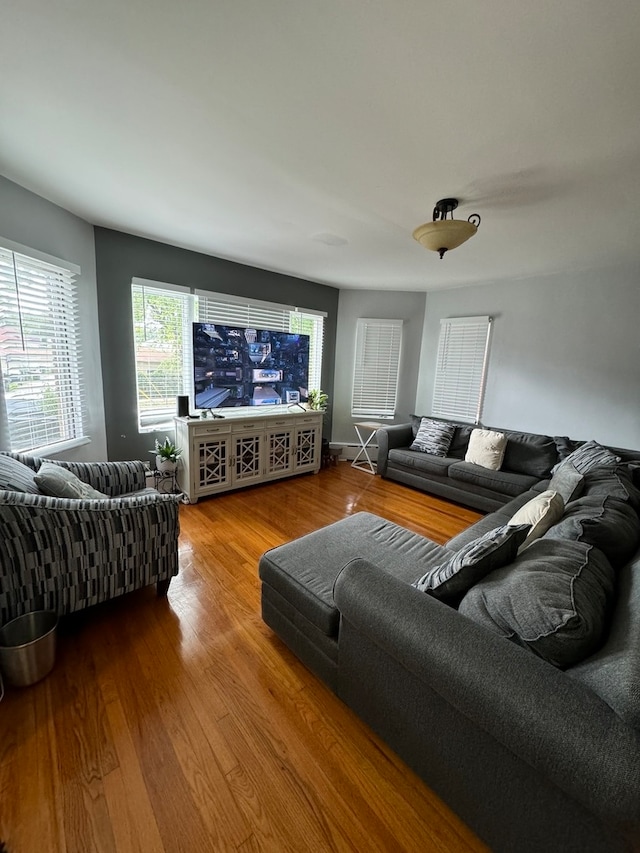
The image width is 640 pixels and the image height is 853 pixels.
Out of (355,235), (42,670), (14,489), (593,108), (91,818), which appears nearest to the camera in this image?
(91,818)

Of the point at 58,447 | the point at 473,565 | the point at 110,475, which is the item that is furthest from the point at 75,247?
the point at 473,565

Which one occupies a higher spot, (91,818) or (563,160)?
(563,160)

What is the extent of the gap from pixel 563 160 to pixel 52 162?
2.70 m

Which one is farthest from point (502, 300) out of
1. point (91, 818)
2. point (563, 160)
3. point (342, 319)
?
point (91, 818)

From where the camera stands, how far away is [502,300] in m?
3.87

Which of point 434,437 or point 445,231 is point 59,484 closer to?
point 445,231

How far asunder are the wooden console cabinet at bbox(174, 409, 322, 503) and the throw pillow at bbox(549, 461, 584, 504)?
8.36 feet

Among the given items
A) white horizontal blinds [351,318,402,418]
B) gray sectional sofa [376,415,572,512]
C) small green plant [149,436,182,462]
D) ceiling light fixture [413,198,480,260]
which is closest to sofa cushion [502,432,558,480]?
gray sectional sofa [376,415,572,512]

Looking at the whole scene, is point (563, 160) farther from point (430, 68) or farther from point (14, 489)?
point (14, 489)

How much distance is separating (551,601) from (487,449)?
277cm

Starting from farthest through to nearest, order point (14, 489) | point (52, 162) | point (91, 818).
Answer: point (52, 162) → point (14, 489) → point (91, 818)

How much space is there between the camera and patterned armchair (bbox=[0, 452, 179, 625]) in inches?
55.1

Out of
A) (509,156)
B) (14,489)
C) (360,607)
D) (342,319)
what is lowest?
(360,607)

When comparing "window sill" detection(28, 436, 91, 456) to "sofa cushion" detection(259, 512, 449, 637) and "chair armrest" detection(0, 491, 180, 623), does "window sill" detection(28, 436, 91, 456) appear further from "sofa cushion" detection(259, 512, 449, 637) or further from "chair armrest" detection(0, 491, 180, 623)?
"sofa cushion" detection(259, 512, 449, 637)
